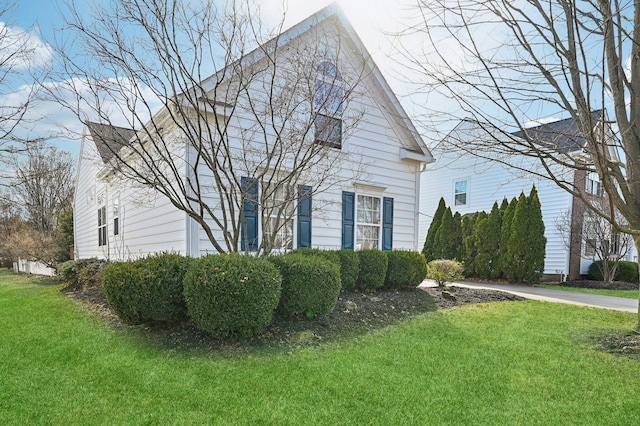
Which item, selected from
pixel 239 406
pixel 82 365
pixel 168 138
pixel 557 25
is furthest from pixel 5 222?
pixel 557 25

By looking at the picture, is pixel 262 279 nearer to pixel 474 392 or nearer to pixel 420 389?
pixel 420 389

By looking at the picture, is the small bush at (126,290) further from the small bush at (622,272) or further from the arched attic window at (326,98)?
the small bush at (622,272)

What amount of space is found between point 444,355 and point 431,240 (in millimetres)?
12097

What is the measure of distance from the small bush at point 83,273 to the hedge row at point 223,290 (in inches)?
200

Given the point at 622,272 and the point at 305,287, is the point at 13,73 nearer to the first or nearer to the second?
the point at 305,287

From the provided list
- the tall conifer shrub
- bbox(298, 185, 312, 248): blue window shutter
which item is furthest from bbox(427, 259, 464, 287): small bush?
the tall conifer shrub

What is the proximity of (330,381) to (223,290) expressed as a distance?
1578 millimetres

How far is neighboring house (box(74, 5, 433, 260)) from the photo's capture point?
7109 mm

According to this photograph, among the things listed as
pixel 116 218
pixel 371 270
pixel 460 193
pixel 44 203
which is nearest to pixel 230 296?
pixel 371 270

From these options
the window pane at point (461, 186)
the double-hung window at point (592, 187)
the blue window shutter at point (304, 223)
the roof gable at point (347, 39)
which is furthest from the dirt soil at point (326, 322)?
the double-hung window at point (592, 187)

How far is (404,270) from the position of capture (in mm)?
7801

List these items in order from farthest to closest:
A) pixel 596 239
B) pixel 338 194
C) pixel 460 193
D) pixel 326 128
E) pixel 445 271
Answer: pixel 460 193 < pixel 596 239 < pixel 338 194 < pixel 445 271 < pixel 326 128

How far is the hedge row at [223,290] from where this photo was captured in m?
4.14

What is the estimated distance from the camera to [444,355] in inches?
165
